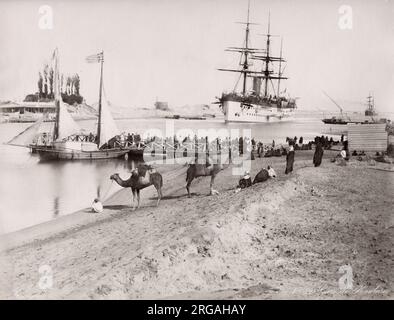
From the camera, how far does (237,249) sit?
7668mm

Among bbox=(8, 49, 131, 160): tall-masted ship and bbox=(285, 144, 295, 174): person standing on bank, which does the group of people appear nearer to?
bbox=(285, 144, 295, 174): person standing on bank

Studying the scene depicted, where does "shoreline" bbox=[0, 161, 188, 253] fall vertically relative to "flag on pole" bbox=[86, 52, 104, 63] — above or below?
below

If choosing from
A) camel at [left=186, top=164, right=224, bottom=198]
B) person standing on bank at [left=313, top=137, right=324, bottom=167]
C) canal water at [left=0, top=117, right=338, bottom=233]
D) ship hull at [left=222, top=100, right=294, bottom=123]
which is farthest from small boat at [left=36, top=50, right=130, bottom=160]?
person standing on bank at [left=313, top=137, right=324, bottom=167]

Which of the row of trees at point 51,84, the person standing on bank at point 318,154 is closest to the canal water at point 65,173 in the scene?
the person standing on bank at point 318,154

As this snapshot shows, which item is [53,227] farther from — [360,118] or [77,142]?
[360,118]

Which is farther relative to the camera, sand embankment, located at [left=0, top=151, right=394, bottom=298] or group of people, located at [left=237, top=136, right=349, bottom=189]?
Answer: group of people, located at [left=237, top=136, right=349, bottom=189]

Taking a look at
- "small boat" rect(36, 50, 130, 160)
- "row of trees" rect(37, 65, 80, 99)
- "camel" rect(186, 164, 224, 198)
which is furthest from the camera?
"small boat" rect(36, 50, 130, 160)

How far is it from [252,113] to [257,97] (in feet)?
3.32

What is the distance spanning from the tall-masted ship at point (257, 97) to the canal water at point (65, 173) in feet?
0.85

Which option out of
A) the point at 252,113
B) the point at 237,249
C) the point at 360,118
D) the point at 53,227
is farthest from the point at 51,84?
the point at 360,118

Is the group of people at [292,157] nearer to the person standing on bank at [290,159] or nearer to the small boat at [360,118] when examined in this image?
the person standing on bank at [290,159]

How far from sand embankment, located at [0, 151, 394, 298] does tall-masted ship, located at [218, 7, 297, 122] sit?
6.23 feet

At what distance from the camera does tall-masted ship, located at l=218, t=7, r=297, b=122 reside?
33.5 feet

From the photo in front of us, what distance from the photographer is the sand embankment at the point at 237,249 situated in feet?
23.9
